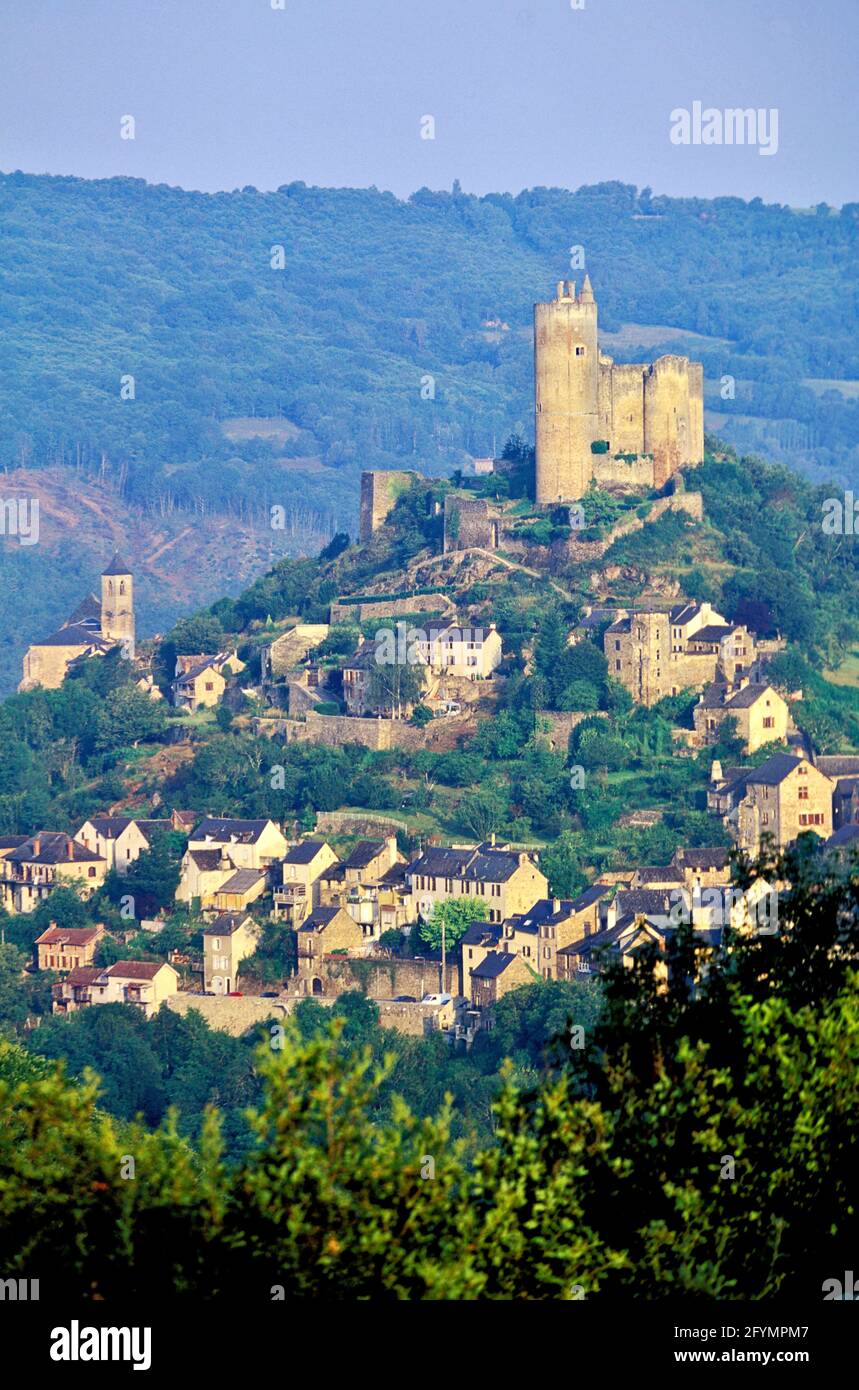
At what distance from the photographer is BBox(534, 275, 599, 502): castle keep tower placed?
244 ft

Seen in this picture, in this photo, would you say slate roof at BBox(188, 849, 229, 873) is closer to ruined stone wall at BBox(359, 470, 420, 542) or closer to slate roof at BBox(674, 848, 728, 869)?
slate roof at BBox(674, 848, 728, 869)

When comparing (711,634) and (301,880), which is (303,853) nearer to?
(301,880)

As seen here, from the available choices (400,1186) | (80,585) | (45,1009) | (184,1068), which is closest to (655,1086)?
(400,1186)

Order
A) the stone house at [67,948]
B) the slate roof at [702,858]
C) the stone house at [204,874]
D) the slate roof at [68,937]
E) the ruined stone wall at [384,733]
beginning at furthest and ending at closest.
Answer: the ruined stone wall at [384,733] → the stone house at [204,874] → the slate roof at [68,937] → the stone house at [67,948] → the slate roof at [702,858]

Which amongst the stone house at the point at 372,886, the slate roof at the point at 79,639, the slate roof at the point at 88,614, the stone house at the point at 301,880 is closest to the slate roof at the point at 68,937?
the stone house at the point at 301,880

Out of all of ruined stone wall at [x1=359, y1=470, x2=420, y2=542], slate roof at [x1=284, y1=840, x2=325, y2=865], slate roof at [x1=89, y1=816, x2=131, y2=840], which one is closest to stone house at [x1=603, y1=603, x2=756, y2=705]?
slate roof at [x1=284, y1=840, x2=325, y2=865]

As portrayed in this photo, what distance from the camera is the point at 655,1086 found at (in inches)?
1106

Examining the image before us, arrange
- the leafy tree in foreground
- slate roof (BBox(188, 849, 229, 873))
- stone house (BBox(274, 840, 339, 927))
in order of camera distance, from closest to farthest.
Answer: the leafy tree in foreground → stone house (BBox(274, 840, 339, 927)) → slate roof (BBox(188, 849, 229, 873))

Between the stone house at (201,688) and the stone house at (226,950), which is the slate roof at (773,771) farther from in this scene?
the stone house at (201,688)

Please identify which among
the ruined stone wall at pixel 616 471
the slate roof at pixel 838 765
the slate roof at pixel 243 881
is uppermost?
the ruined stone wall at pixel 616 471

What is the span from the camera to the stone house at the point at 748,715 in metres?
67.5

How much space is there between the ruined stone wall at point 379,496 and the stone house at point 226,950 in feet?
70.0

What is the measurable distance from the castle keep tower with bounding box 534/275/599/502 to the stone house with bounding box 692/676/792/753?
845 cm
